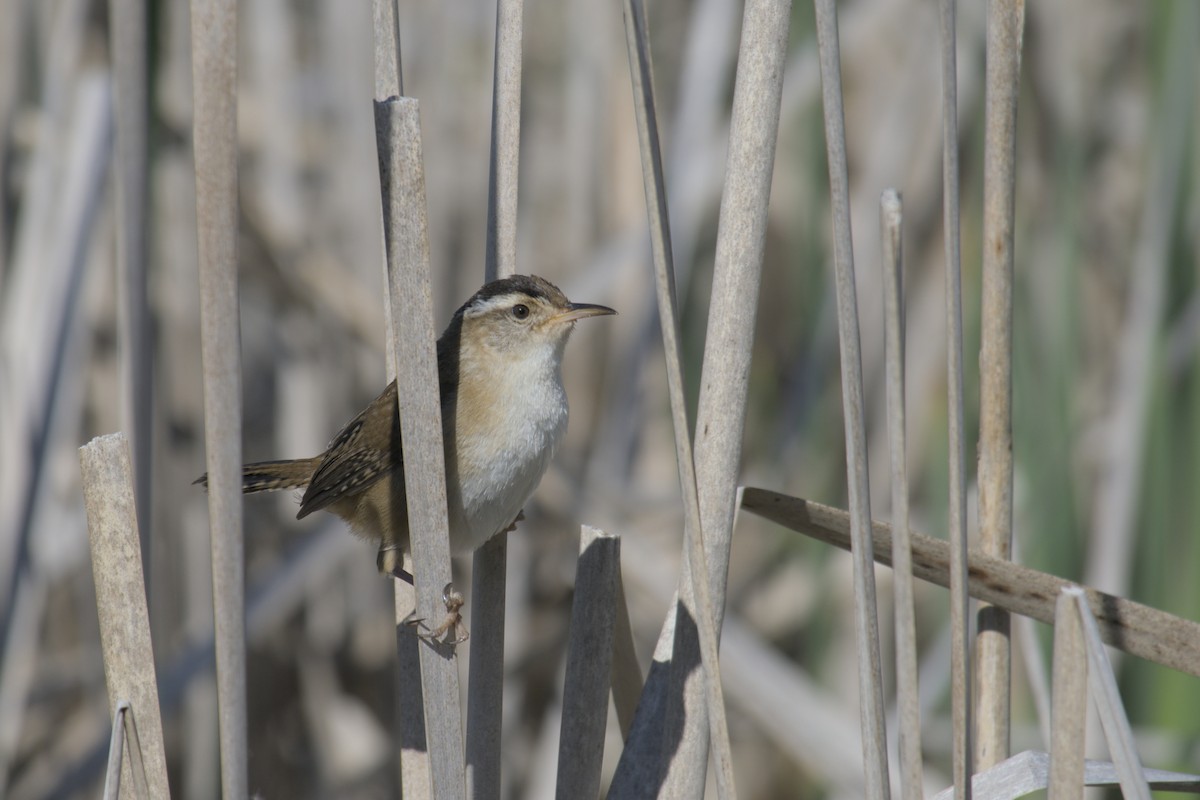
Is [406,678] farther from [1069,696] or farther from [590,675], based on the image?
[1069,696]

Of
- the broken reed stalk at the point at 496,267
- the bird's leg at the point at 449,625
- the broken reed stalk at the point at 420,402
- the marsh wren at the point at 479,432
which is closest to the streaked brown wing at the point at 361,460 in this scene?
the marsh wren at the point at 479,432

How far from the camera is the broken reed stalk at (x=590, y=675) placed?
1642mm

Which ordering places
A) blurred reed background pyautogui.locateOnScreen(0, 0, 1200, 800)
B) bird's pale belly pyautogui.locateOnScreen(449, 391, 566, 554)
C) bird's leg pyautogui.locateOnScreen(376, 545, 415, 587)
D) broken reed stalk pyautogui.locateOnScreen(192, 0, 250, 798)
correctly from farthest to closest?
blurred reed background pyautogui.locateOnScreen(0, 0, 1200, 800) → bird's leg pyautogui.locateOnScreen(376, 545, 415, 587) → bird's pale belly pyautogui.locateOnScreen(449, 391, 566, 554) → broken reed stalk pyautogui.locateOnScreen(192, 0, 250, 798)

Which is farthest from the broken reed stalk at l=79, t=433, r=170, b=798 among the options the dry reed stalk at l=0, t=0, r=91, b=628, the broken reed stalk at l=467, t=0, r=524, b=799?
the dry reed stalk at l=0, t=0, r=91, b=628

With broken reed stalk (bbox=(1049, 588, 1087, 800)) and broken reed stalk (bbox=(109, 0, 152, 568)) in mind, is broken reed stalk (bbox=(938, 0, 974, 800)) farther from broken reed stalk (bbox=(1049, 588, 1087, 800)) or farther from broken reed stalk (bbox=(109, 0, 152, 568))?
broken reed stalk (bbox=(109, 0, 152, 568))

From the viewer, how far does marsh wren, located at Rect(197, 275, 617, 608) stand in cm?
200

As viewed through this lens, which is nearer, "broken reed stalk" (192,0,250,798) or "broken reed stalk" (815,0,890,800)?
"broken reed stalk" (192,0,250,798)

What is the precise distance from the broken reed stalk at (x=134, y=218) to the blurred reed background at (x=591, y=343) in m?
0.96

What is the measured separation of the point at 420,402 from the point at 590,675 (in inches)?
19.3

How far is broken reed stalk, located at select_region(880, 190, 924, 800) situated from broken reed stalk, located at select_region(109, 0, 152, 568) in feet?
3.54

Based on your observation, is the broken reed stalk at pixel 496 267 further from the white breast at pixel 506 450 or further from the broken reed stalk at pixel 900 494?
the broken reed stalk at pixel 900 494

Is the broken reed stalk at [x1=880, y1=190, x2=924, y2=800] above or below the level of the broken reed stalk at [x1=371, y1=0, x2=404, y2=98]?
below

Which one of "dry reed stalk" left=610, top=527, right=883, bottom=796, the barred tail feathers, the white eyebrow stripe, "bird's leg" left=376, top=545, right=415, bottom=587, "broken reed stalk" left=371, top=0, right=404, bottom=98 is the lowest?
"dry reed stalk" left=610, top=527, right=883, bottom=796

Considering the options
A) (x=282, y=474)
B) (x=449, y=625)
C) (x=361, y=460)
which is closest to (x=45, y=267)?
(x=282, y=474)
